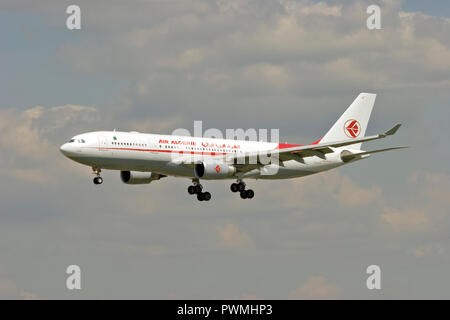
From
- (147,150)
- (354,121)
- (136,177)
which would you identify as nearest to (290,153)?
(147,150)

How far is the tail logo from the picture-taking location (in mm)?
86375

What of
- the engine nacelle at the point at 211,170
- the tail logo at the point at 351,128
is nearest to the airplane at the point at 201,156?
the engine nacelle at the point at 211,170

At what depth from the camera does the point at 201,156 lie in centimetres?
7350

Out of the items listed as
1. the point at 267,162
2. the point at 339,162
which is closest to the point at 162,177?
the point at 267,162

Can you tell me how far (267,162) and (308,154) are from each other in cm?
→ 385

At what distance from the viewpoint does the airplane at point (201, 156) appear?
2704 inches

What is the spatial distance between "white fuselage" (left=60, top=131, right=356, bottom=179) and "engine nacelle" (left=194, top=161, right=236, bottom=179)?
2.84ft

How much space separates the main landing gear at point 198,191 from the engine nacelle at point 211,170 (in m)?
4.94

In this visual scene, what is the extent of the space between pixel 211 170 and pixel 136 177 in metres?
9.37

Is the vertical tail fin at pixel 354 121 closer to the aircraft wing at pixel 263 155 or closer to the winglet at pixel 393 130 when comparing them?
the aircraft wing at pixel 263 155

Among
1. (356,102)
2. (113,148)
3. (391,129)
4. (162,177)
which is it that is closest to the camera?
(391,129)

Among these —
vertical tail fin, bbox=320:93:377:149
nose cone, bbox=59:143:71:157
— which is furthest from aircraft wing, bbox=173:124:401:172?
vertical tail fin, bbox=320:93:377:149
